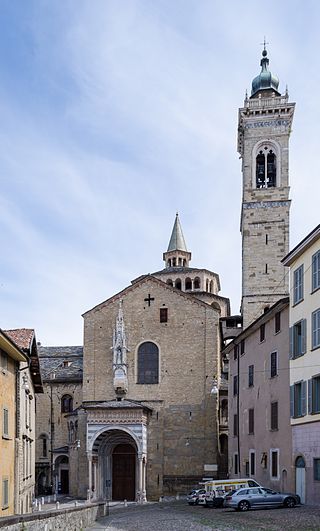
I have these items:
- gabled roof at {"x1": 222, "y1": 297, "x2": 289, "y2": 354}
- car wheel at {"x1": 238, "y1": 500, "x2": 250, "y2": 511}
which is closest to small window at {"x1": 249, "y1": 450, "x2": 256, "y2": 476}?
gabled roof at {"x1": 222, "y1": 297, "x2": 289, "y2": 354}

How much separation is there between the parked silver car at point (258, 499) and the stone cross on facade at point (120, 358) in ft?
69.7

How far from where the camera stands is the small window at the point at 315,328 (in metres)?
27.0

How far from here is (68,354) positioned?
6288 cm

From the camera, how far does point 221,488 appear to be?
32.3m

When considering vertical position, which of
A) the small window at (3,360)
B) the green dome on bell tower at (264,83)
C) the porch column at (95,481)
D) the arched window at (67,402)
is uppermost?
the green dome on bell tower at (264,83)

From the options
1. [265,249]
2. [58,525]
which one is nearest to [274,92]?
[265,249]

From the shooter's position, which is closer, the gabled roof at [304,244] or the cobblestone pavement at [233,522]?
the cobblestone pavement at [233,522]

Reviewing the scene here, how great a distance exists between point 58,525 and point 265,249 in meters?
44.6

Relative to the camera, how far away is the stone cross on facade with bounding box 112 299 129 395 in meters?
49.6

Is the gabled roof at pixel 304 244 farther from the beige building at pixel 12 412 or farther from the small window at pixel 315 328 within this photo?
the beige building at pixel 12 412

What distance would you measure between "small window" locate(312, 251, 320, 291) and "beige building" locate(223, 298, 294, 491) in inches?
153

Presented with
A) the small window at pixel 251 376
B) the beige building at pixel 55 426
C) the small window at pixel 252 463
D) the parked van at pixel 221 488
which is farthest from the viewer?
the beige building at pixel 55 426

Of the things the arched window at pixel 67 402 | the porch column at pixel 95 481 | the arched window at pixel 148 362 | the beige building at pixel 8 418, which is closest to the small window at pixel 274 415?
the beige building at pixel 8 418

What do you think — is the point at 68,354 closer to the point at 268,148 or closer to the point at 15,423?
the point at 268,148
